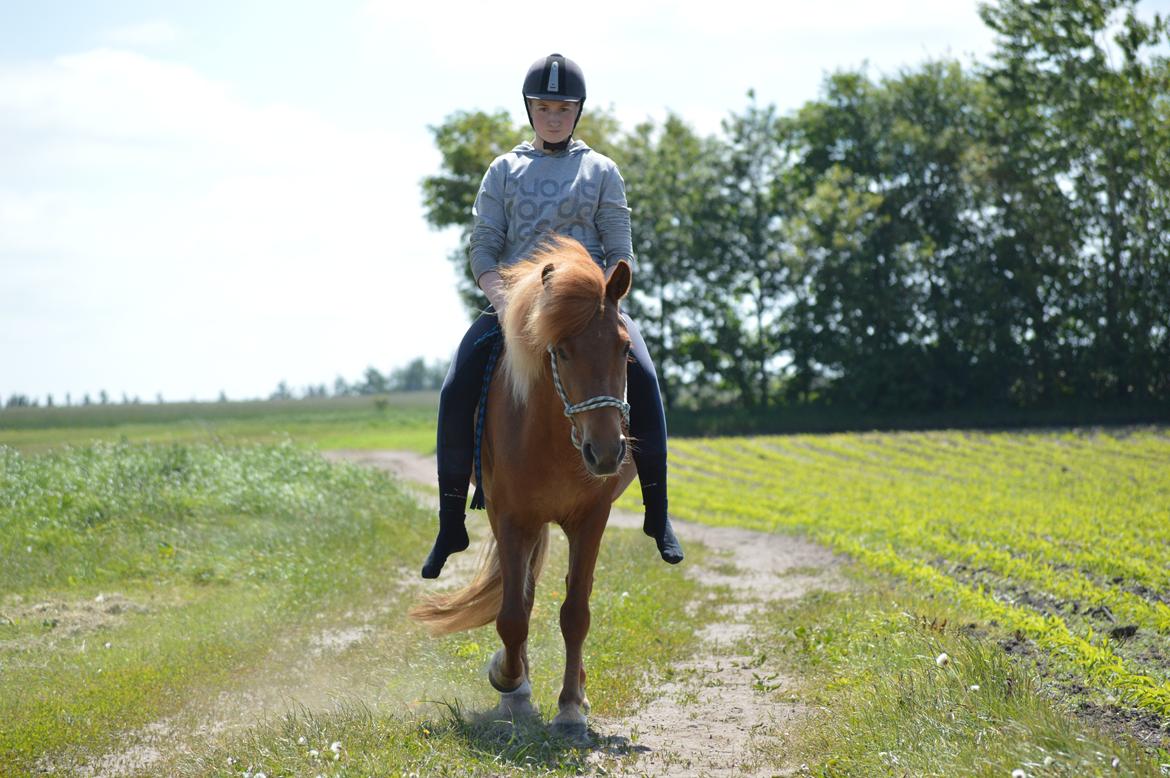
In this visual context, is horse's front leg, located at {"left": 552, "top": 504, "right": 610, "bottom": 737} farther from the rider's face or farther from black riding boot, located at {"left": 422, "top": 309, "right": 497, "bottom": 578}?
the rider's face

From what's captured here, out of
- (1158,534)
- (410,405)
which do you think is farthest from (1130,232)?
(410,405)

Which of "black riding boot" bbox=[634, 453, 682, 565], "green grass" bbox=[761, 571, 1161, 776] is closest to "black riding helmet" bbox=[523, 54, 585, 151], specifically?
"black riding boot" bbox=[634, 453, 682, 565]

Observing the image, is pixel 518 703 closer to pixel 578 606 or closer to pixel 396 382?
pixel 578 606

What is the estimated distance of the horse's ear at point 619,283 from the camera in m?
5.56

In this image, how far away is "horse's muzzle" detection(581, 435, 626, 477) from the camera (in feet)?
16.9

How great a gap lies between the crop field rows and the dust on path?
1233 mm

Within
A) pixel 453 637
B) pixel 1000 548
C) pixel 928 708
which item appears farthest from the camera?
pixel 1000 548

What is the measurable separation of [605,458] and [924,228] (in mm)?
35135

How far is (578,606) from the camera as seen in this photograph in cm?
620

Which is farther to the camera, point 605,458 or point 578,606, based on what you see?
point 578,606

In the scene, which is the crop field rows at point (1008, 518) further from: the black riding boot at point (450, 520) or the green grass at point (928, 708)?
the black riding boot at point (450, 520)

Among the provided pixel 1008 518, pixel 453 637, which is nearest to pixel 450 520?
pixel 453 637

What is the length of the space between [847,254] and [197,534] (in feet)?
96.6

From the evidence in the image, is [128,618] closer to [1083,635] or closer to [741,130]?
[1083,635]
